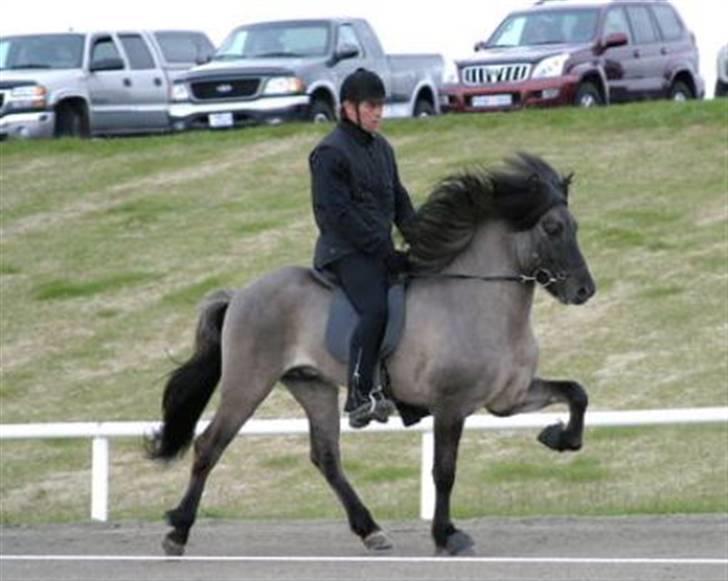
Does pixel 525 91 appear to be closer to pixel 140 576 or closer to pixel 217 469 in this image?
pixel 217 469

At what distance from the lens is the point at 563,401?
14.8m

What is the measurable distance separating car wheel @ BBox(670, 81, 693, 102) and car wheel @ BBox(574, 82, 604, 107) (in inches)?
65.8

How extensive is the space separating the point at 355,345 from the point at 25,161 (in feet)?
77.7

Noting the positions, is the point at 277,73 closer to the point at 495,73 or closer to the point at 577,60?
the point at 495,73

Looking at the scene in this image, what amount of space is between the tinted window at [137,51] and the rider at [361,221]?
1101 inches

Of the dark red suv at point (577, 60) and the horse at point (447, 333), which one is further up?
the horse at point (447, 333)

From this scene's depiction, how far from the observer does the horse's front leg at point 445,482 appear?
14.6m

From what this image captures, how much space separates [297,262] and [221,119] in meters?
10.1

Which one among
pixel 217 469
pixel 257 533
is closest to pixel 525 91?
pixel 217 469

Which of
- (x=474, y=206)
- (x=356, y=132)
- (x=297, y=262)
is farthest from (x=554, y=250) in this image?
(x=297, y=262)

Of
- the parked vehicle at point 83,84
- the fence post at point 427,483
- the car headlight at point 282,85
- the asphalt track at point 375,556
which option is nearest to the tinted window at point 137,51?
the parked vehicle at point 83,84

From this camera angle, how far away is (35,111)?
132ft

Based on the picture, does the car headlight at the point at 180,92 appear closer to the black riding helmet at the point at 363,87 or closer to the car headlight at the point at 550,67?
the car headlight at the point at 550,67

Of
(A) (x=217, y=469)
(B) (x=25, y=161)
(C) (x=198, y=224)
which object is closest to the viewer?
(A) (x=217, y=469)
